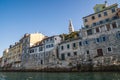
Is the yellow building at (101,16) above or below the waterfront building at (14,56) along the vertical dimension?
above

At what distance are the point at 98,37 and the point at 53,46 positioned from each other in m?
16.8

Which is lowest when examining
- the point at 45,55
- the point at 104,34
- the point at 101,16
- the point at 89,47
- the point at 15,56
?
the point at 45,55

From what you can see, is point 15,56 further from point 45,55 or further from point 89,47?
point 89,47

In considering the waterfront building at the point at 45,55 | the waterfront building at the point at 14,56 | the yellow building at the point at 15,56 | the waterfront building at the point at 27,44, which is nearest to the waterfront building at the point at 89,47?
the waterfront building at the point at 45,55

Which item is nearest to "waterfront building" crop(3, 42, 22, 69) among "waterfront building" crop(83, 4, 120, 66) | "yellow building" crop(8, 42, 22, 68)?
"yellow building" crop(8, 42, 22, 68)

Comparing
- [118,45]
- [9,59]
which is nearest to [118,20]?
[118,45]

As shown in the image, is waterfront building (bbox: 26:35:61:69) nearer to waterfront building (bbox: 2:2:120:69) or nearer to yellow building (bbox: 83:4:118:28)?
waterfront building (bbox: 2:2:120:69)

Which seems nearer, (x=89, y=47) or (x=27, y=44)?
(x=89, y=47)

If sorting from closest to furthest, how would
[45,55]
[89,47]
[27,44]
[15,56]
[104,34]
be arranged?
1. [104,34]
2. [89,47]
3. [45,55]
4. [27,44]
5. [15,56]

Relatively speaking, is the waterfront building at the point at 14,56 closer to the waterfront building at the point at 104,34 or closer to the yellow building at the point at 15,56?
the yellow building at the point at 15,56

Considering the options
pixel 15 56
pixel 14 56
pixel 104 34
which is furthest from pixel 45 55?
pixel 14 56

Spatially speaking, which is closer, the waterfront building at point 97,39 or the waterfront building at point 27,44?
the waterfront building at point 97,39

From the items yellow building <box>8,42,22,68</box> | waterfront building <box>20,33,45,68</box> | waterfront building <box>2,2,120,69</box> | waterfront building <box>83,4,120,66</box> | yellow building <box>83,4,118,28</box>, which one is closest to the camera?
waterfront building <box>83,4,120,66</box>

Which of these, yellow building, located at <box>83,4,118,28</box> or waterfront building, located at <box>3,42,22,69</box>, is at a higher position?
yellow building, located at <box>83,4,118,28</box>
